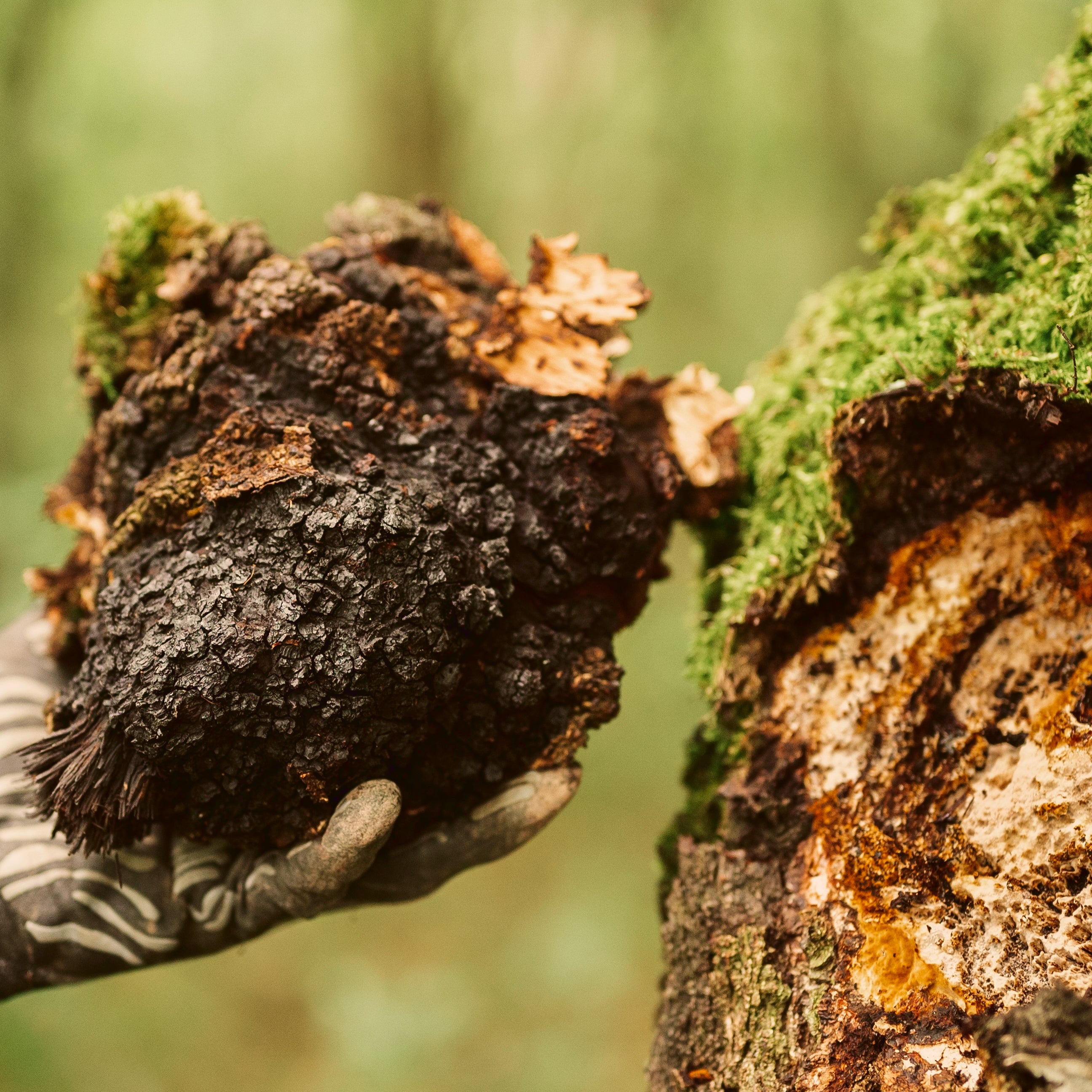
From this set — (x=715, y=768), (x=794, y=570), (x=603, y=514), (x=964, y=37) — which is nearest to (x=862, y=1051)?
(x=715, y=768)

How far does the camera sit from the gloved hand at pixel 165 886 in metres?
1.32

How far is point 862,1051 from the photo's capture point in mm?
1058

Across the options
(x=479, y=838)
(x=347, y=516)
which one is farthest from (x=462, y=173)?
(x=479, y=838)

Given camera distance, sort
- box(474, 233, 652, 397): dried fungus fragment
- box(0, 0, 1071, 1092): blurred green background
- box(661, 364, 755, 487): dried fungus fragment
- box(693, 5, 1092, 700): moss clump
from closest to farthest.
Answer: box(693, 5, 1092, 700): moss clump → box(474, 233, 652, 397): dried fungus fragment → box(661, 364, 755, 487): dried fungus fragment → box(0, 0, 1071, 1092): blurred green background

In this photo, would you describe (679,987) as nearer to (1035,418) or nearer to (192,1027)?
(1035,418)

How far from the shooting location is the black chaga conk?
3.69 feet

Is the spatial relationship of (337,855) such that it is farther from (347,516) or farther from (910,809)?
(910,809)

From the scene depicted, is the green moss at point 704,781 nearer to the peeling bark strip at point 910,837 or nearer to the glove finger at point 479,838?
the peeling bark strip at point 910,837

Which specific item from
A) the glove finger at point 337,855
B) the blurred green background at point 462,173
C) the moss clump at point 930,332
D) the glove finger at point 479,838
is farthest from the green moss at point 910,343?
the blurred green background at point 462,173

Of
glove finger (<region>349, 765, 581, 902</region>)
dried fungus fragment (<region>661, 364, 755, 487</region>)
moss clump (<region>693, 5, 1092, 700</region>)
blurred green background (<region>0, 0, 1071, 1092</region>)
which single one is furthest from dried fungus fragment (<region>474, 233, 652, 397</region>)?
blurred green background (<region>0, 0, 1071, 1092</region>)

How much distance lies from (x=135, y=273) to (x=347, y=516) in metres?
0.82

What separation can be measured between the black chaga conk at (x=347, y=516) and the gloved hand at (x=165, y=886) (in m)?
0.06

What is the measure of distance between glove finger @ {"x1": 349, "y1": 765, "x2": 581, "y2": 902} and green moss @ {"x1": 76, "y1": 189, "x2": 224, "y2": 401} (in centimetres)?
107

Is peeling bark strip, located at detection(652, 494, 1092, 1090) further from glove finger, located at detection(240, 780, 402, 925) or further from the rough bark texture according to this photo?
glove finger, located at detection(240, 780, 402, 925)
